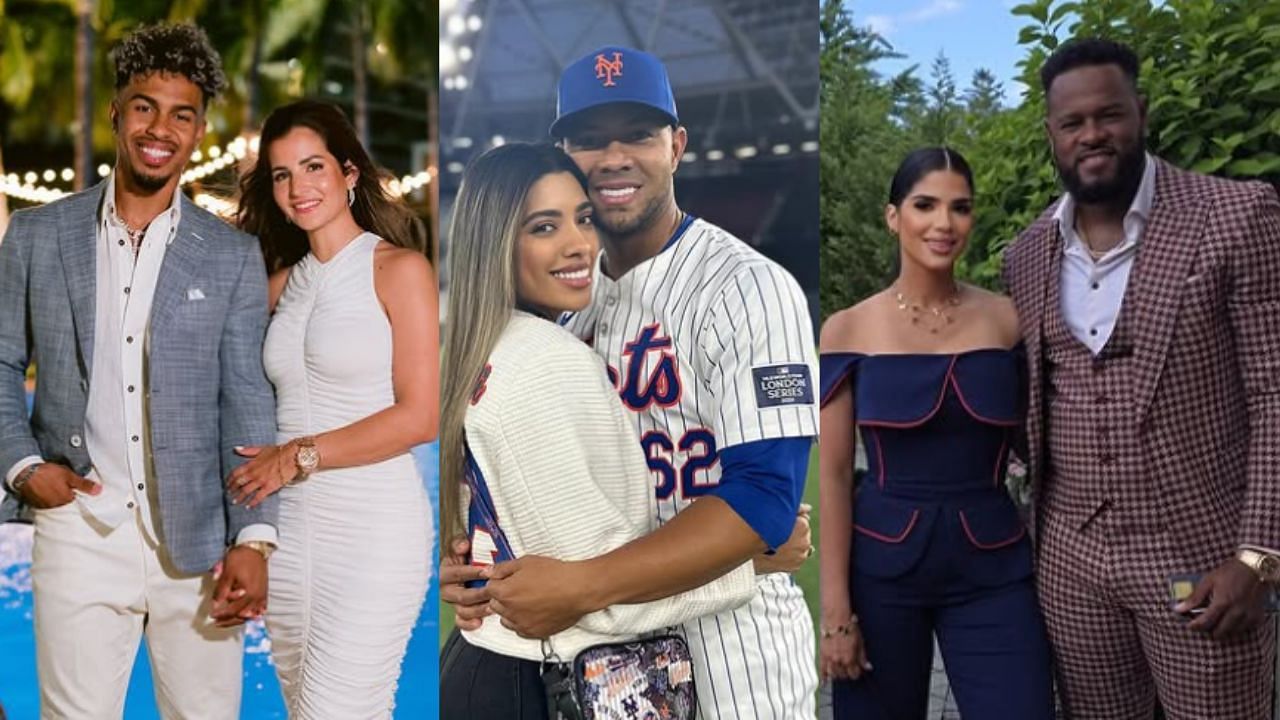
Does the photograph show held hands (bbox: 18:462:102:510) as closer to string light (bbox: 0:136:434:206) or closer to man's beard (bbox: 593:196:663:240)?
string light (bbox: 0:136:434:206)

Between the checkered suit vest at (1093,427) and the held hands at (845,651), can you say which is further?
the held hands at (845,651)

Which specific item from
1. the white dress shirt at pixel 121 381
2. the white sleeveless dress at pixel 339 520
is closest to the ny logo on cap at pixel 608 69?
the white sleeveless dress at pixel 339 520

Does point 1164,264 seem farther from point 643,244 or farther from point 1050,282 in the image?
point 643,244

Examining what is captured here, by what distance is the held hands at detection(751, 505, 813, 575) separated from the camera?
10.00 ft

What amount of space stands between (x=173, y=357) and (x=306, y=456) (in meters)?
0.41

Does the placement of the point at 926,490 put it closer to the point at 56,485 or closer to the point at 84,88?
the point at 56,485

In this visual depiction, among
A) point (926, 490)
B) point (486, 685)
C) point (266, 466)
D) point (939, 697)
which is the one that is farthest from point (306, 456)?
point (939, 697)

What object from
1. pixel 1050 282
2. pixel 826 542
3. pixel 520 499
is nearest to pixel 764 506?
pixel 826 542

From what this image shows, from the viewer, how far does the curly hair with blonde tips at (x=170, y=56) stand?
10.4ft

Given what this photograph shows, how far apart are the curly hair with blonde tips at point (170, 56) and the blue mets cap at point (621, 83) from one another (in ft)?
3.05

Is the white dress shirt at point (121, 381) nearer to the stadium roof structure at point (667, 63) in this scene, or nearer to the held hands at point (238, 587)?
the held hands at point (238, 587)

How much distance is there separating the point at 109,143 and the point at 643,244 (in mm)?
1405

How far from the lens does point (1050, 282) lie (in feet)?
9.45

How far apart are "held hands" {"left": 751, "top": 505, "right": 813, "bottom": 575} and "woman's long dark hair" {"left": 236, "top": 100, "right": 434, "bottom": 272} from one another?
1148mm
